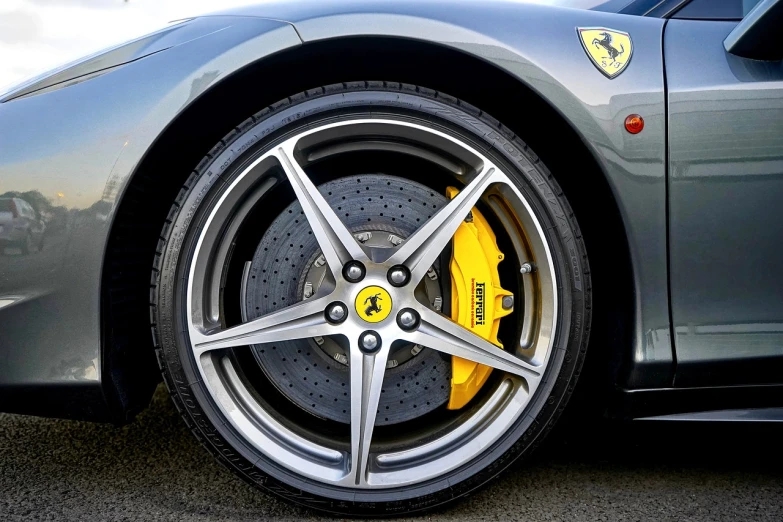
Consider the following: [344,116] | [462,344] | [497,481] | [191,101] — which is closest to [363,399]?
[462,344]

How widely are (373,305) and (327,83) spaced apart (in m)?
0.49

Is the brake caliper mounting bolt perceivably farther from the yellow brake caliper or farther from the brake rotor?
the brake rotor

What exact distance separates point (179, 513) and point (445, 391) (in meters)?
0.59

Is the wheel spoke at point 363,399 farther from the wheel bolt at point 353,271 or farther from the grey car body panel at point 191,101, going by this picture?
the grey car body panel at point 191,101

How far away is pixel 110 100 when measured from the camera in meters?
1.27

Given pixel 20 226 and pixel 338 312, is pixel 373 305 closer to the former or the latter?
pixel 338 312

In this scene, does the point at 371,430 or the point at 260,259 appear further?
the point at 260,259

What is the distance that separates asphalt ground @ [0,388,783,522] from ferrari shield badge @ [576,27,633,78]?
741 mm

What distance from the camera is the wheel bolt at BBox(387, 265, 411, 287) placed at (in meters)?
1.31

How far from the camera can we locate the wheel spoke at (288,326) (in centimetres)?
131

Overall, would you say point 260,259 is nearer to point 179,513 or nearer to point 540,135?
point 179,513

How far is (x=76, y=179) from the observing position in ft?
4.07

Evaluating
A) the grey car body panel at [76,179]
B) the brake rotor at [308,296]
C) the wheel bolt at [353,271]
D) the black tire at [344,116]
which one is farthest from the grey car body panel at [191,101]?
the wheel bolt at [353,271]

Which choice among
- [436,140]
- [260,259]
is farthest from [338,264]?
[436,140]
